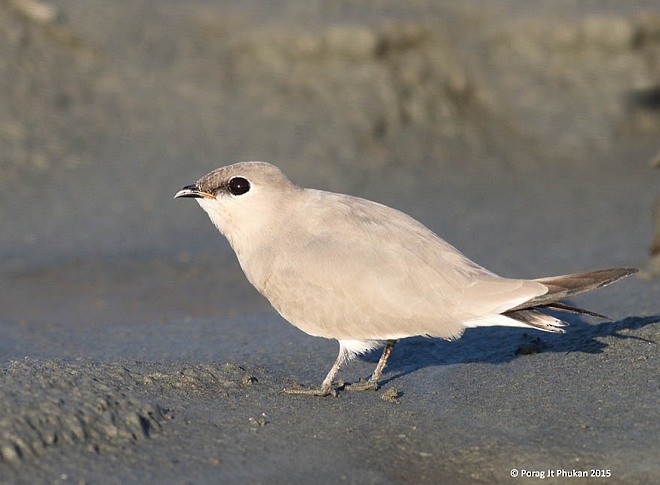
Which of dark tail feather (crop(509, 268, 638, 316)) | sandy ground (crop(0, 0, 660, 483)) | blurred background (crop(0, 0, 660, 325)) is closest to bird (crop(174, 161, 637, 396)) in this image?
dark tail feather (crop(509, 268, 638, 316))

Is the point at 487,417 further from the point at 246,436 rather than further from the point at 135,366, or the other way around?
the point at 135,366

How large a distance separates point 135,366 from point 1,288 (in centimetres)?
327

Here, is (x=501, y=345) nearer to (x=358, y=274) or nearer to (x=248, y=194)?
(x=358, y=274)

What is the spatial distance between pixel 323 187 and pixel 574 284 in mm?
4798

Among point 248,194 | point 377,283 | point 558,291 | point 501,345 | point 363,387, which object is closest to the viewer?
point 558,291

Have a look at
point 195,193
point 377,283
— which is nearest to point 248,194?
point 195,193

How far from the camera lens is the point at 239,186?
5145 mm

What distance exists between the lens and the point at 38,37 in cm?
1012

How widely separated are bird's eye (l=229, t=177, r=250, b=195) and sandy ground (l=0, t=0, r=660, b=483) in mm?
939

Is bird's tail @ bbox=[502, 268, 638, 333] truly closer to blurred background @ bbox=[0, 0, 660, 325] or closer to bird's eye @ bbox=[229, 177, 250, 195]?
bird's eye @ bbox=[229, 177, 250, 195]

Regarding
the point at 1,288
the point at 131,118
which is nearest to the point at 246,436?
the point at 1,288

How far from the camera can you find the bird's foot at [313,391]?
Result: 4.70 m

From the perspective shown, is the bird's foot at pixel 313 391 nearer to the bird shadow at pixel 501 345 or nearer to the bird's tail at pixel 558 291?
the bird shadow at pixel 501 345

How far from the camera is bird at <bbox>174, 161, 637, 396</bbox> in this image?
14.8ft
